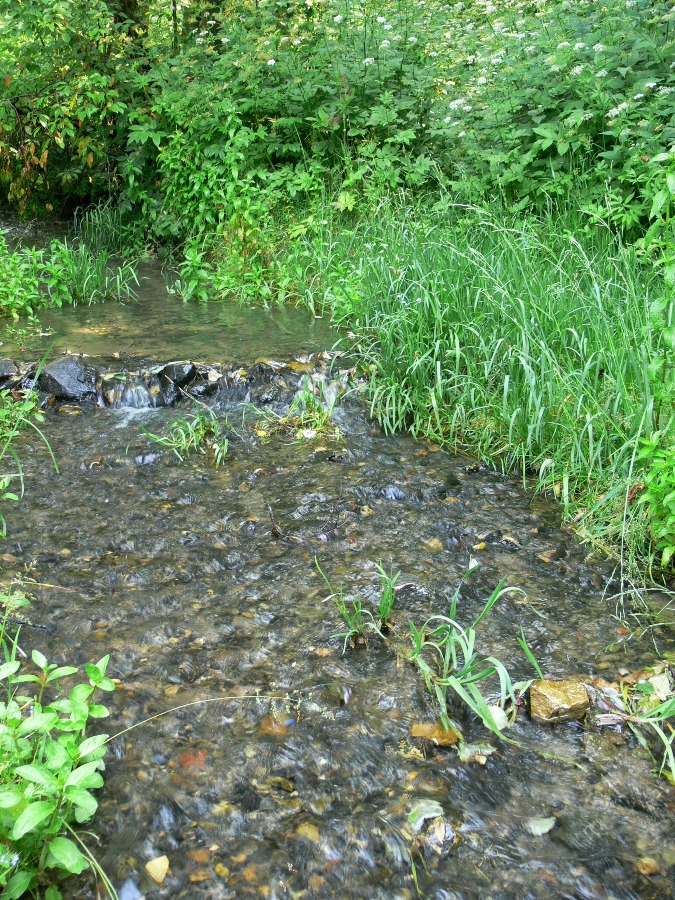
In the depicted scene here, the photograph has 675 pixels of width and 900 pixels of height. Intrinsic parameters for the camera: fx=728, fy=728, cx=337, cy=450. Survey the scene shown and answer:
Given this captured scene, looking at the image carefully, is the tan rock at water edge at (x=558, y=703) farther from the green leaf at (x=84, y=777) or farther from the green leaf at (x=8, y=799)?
the green leaf at (x=8, y=799)

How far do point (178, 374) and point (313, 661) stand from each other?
9.09 feet

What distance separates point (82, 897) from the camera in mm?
1656

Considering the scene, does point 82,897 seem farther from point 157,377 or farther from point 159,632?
Answer: point 157,377

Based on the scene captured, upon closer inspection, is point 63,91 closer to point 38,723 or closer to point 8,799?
point 38,723

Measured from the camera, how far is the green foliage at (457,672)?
2170 mm

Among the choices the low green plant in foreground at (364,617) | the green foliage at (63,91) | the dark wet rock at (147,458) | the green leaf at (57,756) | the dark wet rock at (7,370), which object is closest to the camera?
the green leaf at (57,756)

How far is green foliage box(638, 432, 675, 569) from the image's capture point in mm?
2580

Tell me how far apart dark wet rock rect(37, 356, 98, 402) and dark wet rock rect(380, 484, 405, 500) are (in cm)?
218

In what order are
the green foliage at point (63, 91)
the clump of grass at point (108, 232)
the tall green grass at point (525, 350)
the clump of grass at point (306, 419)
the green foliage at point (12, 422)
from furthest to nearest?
the clump of grass at point (108, 232) < the green foliage at point (63, 91) < the clump of grass at point (306, 419) < the green foliage at point (12, 422) < the tall green grass at point (525, 350)

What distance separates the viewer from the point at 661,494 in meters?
2.66

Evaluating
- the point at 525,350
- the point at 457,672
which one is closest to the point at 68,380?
the point at 525,350

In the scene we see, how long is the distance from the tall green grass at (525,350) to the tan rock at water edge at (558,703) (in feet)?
2.73

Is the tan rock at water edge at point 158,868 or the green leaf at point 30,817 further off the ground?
the green leaf at point 30,817

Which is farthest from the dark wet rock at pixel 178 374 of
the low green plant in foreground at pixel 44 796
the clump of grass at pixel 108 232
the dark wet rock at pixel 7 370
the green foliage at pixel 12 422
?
the clump of grass at pixel 108 232
